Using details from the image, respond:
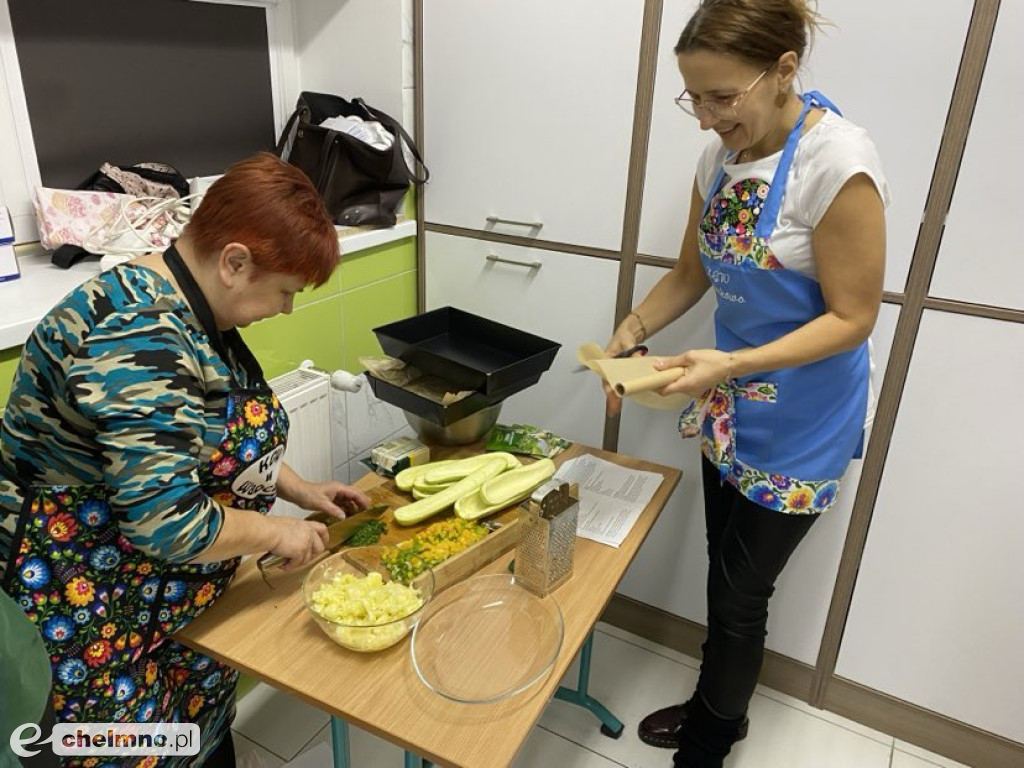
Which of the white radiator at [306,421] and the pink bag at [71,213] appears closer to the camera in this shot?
the pink bag at [71,213]

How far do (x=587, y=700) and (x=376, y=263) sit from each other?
4.35 ft

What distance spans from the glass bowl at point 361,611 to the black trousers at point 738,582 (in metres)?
0.68

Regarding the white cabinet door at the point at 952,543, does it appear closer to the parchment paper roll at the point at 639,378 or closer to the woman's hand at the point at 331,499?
the parchment paper roll at the point at 639,378

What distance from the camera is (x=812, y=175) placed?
1252 mm

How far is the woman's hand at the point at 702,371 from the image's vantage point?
1.33 metres

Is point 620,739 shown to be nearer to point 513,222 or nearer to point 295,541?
point 295,541

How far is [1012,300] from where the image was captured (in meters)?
1.56

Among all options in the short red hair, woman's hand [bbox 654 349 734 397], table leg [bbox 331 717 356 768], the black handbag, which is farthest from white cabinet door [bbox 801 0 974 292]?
table leg [bbox 331 717 356 768]

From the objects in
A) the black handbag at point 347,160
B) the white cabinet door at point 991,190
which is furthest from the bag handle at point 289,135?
the white cabinet door at point 991,190

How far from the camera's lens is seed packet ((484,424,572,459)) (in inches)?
66.4

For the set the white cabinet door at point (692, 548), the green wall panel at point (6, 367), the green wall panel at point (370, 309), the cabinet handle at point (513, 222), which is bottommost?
the white cabinet door at point (692, 548)

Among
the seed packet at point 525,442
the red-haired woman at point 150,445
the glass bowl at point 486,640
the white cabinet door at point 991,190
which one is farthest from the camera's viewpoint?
the seed packet at point 525,442

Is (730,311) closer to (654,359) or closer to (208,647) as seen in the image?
(654,359)

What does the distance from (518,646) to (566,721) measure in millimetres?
1002
